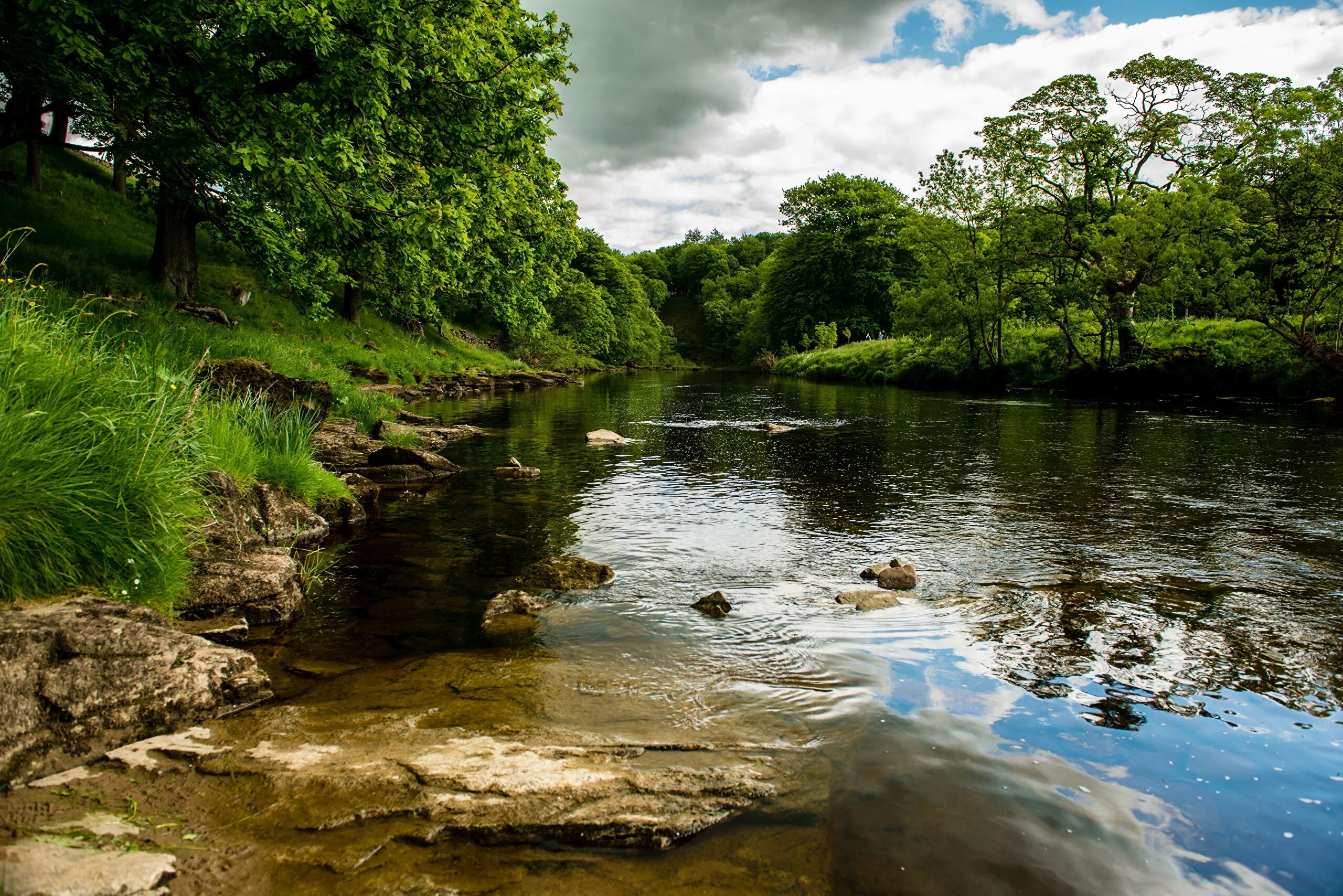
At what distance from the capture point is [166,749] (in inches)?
149

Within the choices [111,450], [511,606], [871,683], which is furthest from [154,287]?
[871,683]

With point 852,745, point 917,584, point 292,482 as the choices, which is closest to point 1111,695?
point 852,745

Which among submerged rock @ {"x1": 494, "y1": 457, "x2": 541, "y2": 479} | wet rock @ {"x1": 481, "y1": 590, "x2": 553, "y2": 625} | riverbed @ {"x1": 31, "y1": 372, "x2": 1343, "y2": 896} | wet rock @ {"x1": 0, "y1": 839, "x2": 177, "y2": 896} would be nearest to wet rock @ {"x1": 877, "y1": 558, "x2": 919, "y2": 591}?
riverbed @ {"x1": 31, "y1": 372, "x2": 1343, "y2": 896}

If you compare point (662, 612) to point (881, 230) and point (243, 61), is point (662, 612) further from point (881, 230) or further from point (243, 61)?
point (881, 230)

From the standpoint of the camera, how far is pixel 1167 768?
14.3 ft

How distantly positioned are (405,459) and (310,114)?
6502 mm

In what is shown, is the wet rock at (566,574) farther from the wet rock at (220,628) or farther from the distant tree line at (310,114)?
the distant tree line at (310,114)

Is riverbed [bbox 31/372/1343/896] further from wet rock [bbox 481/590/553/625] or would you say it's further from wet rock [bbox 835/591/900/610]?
wet rock [bbox 481/590/553/625]

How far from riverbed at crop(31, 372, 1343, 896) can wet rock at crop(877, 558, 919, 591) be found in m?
0.24

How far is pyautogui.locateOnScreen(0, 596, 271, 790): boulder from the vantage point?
135 inches

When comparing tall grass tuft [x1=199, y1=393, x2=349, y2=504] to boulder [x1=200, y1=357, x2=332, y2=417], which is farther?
boulder [x1=200, y1=357, x2=332, y2=417]

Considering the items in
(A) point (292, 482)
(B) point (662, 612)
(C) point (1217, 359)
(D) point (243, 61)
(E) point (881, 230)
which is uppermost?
(E) point (881, 230)

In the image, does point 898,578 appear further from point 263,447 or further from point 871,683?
point 263,447

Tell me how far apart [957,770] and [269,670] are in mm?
5078
